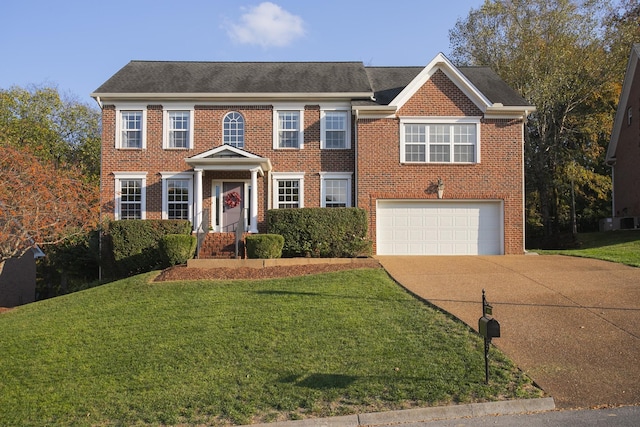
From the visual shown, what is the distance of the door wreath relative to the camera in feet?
61.6

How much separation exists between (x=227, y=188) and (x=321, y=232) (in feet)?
14.2

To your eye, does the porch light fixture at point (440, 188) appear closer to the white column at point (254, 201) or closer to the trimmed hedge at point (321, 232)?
the trimmed hedge at point (321, 232)

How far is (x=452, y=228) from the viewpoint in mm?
18250

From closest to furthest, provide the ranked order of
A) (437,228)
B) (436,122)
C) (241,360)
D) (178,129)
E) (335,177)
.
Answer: (241,360) < (437,228) < (436,122) < (335,177) < (178,129)

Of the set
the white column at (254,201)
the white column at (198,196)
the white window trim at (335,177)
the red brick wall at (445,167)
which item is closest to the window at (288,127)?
the white window trim at (335,177)

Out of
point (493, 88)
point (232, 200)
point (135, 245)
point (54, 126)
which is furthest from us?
point (54, 126)

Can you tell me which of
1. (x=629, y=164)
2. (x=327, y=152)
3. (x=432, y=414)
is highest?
(x=629, y=164)

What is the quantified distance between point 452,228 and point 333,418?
13229mm

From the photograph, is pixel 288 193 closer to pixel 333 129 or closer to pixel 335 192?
pixel 335 192

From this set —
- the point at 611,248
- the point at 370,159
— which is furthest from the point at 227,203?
the point at 611,248

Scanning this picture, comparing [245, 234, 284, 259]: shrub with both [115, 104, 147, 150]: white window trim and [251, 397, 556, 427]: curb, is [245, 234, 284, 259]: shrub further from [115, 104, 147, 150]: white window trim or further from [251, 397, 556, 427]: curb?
[251, 397, 556, 427]: curb

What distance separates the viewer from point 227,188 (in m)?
19.0

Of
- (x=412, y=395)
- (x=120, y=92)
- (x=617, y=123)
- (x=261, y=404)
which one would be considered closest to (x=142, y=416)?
(x=261, y=404)

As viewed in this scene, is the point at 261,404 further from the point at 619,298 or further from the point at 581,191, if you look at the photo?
the point at 581,191
